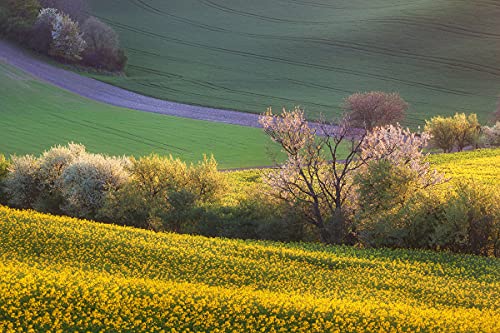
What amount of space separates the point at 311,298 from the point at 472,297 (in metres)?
6.04

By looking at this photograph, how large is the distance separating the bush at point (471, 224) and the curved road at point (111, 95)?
54034mm

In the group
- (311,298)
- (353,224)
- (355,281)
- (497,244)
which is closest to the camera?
(311,298)

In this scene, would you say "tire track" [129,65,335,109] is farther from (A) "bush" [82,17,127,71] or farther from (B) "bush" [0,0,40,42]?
(B) "bush" [0,0,40,42]

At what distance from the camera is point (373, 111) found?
258 ft

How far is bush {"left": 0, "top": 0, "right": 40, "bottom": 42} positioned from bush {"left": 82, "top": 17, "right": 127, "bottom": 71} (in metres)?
8.43

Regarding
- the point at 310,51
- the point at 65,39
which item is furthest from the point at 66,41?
the point at 310,51

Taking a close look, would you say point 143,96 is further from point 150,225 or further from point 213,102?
point 150,225

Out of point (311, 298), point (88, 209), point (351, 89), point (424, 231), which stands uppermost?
point (351, 89)

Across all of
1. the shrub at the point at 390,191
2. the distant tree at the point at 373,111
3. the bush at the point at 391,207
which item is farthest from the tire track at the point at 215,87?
the bush at the point at 391,207

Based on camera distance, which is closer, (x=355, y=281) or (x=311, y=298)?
(x=311, y=298)

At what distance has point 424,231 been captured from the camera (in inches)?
1276

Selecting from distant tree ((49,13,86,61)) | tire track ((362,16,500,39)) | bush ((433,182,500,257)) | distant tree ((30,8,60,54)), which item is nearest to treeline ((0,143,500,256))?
bush ((433,182,500,257))

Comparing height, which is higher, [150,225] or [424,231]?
[424,231]

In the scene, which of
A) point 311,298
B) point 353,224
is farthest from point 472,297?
point 353,224
